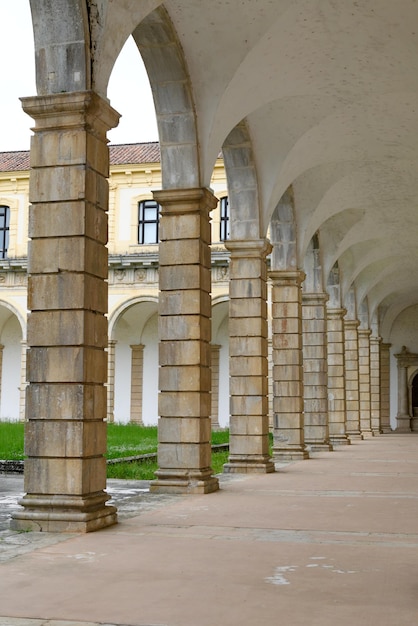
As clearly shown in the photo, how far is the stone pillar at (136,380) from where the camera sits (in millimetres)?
36562

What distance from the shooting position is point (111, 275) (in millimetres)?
32938

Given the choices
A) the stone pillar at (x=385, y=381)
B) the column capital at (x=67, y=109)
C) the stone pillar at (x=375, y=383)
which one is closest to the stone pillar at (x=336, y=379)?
the stone pillar at (x=375, y=383)

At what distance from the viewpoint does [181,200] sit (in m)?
11.0

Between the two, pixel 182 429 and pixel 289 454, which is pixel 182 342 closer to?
pixel 182 429

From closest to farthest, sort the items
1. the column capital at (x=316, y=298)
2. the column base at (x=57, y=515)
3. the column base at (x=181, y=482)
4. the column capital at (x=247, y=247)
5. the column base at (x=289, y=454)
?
the column base at (x=57, y=515)
the column base at (x=181, y=482)
the column capital at (x=247, y=247)
the column base at (x=289, y=454)
the column capital at (x=316, y=298)

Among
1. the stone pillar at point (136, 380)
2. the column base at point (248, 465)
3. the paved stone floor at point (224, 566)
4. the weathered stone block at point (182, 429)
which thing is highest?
the stone pillar at point (136, 380)

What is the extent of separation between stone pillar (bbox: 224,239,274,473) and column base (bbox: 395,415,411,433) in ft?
84.6

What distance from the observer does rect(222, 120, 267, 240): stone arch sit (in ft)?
47.1

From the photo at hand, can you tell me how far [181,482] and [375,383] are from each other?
2555 cm

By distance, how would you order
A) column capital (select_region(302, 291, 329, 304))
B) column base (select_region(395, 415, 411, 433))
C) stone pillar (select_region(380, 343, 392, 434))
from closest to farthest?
column capital (select_region(302, 291, 329, 304)) < column base (select_region(395, 415, 411, 433)) < stone pillar (select_region(380, 343, 392, 434))

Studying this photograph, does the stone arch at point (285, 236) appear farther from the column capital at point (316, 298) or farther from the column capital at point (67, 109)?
the column capital at point (67, 109)

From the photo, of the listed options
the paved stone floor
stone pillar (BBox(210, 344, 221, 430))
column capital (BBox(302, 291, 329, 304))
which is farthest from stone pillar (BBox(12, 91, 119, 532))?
stone pillar (BBox(210, 344, 221, 430))

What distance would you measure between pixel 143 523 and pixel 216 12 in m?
6.36

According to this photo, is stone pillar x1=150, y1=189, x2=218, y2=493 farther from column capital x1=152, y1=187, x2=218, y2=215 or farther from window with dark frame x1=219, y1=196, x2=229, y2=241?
window with dark frame x1=219, y1=196, x2=229, y2=241
